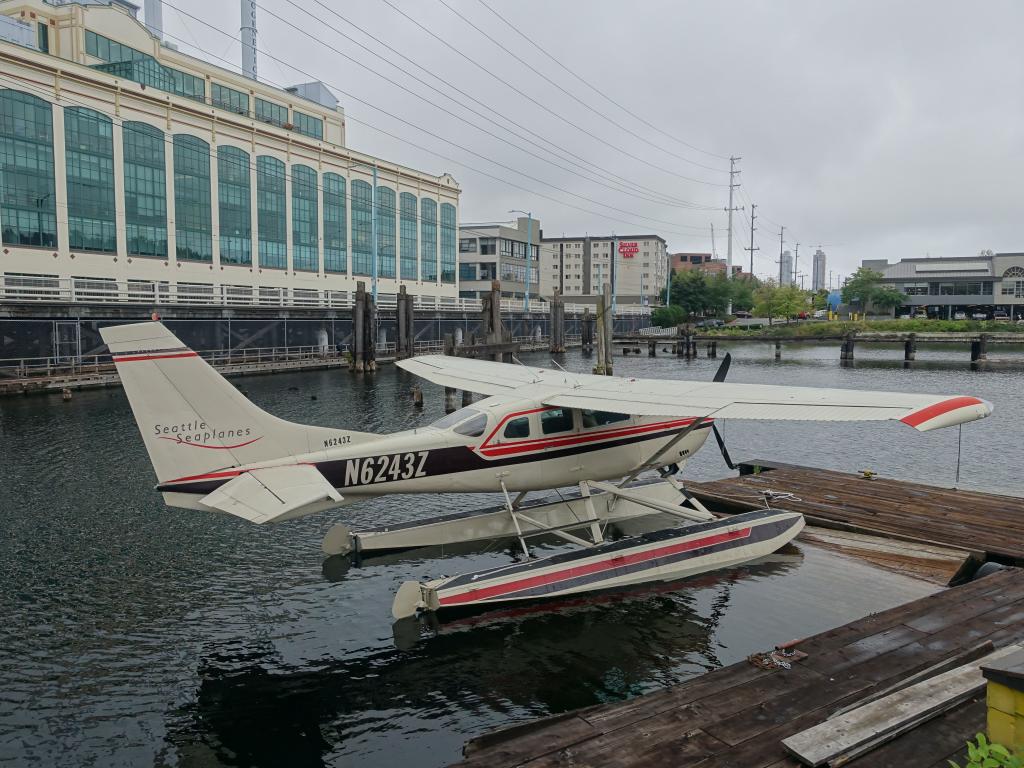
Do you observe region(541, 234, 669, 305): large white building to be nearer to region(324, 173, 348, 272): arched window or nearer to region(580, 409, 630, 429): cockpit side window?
region(324, 173, 348, 272): arched window

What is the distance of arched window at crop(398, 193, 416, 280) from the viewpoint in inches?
3875

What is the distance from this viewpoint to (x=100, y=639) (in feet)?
38.9

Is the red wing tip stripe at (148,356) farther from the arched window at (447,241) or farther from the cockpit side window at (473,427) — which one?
the arched window at (447,241)

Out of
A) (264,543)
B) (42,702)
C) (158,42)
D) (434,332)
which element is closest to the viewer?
(42,702)

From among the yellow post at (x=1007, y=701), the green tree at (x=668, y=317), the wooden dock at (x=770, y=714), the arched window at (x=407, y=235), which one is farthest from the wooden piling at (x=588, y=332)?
the yellow post at (x=1007, y=701)

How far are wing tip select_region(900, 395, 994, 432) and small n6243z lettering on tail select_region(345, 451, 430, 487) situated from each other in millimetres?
Answer: 8297

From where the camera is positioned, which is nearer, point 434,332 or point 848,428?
point 848,428

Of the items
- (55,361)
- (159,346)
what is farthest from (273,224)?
(159,346)

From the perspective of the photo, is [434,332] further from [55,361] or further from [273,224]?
[55,361]

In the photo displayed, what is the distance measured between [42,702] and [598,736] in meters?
7.89

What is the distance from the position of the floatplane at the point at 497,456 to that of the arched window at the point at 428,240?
8929cm

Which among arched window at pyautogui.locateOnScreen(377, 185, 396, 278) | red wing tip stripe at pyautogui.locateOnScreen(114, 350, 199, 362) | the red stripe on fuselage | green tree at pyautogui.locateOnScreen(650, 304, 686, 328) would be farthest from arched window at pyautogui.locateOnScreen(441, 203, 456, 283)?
red wing tip stripe at pyautogui.locateOnScreen(114, 350, 199, 362)

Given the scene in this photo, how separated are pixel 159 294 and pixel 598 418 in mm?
49135

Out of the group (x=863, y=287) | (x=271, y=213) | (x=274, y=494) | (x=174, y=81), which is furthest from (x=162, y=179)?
(x=863, y=287)
